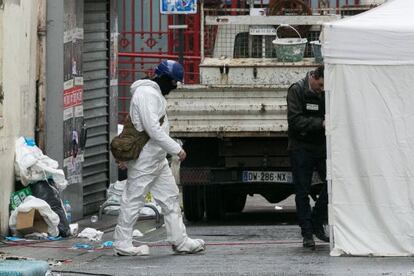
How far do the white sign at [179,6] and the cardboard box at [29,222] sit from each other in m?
4.73

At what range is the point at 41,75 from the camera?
48.1 ft

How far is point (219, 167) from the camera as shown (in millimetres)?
15188

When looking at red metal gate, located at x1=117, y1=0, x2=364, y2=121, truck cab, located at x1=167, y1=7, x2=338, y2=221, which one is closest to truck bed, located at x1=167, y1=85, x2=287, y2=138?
truck cab, located at x1=167, y1=7, x2=338, y2=221

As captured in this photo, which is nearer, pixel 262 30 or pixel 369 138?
pixel 369 138

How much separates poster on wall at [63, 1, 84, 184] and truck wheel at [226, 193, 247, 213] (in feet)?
6.24

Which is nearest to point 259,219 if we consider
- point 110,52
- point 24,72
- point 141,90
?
point 110,52

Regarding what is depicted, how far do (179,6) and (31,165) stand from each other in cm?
462

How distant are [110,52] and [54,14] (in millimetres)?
2525

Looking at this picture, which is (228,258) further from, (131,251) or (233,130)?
(233,130)

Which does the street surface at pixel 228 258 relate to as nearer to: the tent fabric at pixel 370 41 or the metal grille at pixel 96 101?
the tent fabric at pixel 370 41

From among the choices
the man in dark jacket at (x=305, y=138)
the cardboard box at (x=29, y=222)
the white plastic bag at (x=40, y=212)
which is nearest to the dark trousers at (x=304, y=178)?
the man in dark jacket at (x=305, y=138)

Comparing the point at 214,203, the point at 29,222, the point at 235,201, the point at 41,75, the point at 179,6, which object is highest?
the point at 179,6

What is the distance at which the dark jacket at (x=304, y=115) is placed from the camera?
1217cm

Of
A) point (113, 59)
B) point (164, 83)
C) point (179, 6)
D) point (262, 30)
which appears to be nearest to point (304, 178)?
point (164, 83)
